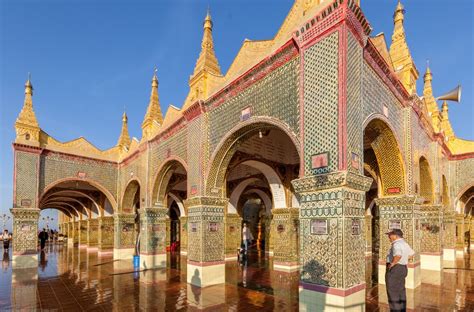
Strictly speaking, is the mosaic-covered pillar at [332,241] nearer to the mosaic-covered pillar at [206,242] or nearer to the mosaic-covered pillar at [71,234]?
the mosaic-covered pillar at [206,242]

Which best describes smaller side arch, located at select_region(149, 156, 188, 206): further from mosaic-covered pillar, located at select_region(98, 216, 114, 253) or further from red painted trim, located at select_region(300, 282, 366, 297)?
mosaic-covered pillar, located at select_region(98, 216, 114, 253)

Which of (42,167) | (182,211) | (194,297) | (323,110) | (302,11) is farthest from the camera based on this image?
(182,211)

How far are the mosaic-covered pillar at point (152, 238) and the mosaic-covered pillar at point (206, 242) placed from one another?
3.52 meters

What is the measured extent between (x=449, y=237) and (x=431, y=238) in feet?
15.0

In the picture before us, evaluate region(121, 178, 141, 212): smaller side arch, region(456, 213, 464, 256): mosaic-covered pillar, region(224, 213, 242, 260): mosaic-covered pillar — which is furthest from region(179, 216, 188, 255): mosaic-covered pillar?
region(456, 213, 464, 256): mosaic-covered pillar

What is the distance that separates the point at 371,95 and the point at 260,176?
690 cm

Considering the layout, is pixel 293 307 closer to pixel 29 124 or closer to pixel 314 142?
pixel 314 142

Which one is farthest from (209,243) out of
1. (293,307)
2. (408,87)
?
(408,87)

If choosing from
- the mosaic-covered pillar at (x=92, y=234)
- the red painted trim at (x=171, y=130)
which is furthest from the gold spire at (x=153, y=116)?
the mosaic-covered pillar at (x=92, y=234)

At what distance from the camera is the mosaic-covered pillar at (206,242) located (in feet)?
26.2

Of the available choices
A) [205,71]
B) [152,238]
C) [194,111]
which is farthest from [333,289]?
[152,238]

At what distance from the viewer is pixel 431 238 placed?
9.95m

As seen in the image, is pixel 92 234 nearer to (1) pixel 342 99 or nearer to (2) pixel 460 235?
(1) pixel 342 99

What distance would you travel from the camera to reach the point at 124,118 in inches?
696
